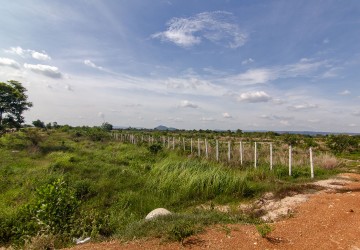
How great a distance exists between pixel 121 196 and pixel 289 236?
19.1 feet

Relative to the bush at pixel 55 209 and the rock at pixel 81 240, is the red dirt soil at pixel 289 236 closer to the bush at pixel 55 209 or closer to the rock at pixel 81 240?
the rock at pixel 81 240

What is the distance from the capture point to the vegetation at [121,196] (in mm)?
5291

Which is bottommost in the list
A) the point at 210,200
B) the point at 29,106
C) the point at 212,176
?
the point at 210,200

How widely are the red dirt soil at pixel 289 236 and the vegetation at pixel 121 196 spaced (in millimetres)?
232

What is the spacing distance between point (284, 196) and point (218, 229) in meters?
3.96

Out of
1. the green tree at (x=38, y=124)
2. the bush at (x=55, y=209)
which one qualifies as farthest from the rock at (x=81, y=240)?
the green tree at (x=38, y=124)

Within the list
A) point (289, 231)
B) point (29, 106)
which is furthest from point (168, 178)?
point (29, 106)

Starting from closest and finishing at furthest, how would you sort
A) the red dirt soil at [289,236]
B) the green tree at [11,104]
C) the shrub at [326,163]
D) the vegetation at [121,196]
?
the red dirt soil at [289,236] → the vegetation at [121,196] → the shrub at [326,163] → the green tree at [11,104]

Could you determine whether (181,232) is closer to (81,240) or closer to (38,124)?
(81,240)

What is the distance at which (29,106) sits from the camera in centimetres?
2531

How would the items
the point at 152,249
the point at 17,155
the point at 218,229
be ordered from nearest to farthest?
the point at 152,249, the point at 218,229, the point at 17,155

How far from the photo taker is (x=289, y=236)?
4633 mm

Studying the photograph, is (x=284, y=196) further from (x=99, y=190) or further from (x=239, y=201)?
(x=99, y=190)

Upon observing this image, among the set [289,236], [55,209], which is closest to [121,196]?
[55,209]
